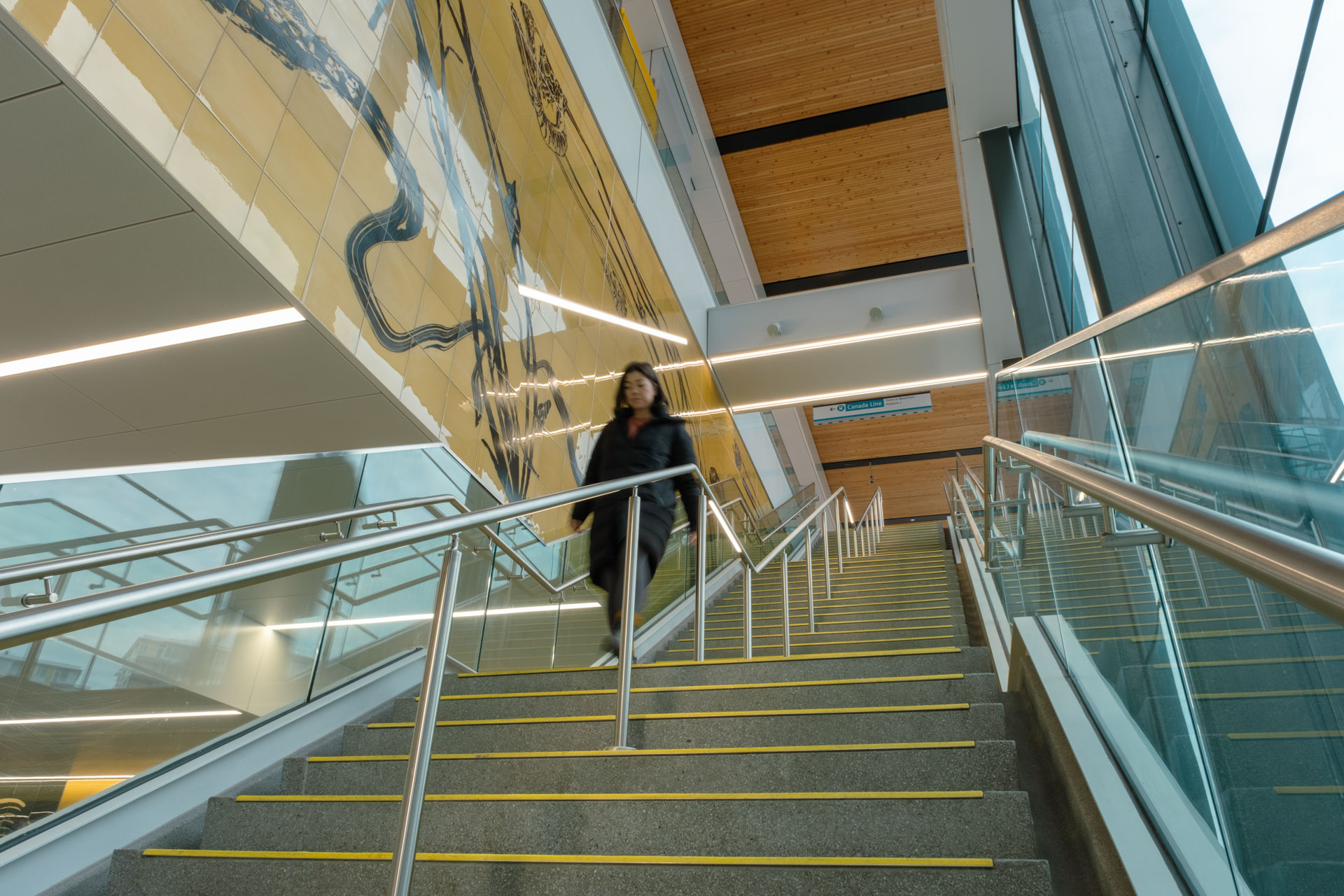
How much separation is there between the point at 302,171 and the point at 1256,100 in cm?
331

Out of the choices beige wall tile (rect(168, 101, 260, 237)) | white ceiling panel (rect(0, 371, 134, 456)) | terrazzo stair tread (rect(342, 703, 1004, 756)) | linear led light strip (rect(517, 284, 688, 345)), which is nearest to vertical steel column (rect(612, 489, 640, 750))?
terrazzo stair tread (rect(342, 703, 1004, 756))

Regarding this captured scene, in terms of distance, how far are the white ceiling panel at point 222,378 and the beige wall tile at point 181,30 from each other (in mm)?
911

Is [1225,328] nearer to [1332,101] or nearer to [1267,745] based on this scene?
[1267,745]

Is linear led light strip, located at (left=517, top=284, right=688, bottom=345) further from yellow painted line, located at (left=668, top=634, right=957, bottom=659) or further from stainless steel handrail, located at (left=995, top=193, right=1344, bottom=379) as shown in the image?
stainless steel handrail, located at (left=995, top=193, right=1344, bottom=379)

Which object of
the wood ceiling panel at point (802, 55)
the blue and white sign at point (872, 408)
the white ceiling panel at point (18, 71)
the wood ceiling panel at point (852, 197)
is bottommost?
the white ceiling panel at point (18, 71)

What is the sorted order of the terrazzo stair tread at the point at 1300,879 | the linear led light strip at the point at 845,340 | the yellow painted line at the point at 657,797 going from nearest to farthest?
the terrazzo stair tread at the point at 1300,879, the yellow painted line at the point at 657,797, the linear led light strip at the point at 845,340

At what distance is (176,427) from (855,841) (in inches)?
136

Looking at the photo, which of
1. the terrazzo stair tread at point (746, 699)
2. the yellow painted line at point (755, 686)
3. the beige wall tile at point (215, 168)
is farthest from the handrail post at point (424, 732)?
the beige wall tile at point (215, 168)

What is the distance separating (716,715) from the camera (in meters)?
2.35

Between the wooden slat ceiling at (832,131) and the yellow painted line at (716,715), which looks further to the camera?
the wooden slat ceiling at (832,131)

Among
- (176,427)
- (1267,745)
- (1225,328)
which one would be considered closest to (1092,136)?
(1225,328)

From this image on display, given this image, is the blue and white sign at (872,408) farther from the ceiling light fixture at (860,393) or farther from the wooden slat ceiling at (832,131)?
the wooden slat ceiling at (832,131)

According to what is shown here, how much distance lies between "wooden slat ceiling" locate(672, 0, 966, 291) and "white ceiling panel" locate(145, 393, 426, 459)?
889 centimetres

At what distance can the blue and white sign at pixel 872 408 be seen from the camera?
11906mm
